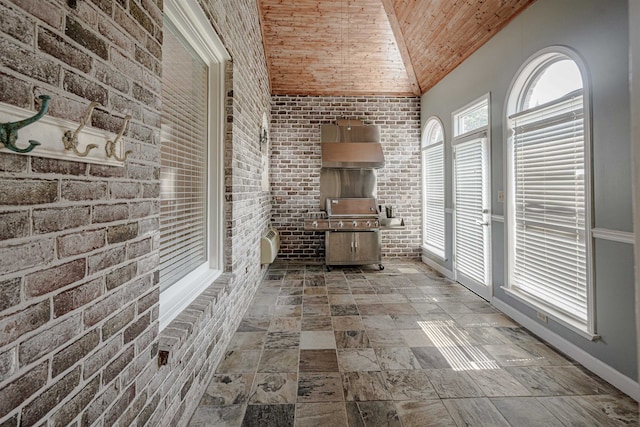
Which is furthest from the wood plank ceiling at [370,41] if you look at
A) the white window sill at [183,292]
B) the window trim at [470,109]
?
the white window sill at [183,292]

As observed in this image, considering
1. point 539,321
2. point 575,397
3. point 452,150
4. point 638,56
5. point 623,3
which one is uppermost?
point 623,3

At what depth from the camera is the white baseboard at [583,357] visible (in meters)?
1.86

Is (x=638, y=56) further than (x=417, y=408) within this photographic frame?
No

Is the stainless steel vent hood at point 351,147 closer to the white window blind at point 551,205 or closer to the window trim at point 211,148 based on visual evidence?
the white window blind at point 551,205

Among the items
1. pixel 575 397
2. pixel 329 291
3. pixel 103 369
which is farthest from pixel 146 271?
pixel 329 291

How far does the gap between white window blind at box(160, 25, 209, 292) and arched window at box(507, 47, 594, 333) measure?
2.83m

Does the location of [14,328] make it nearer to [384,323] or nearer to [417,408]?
[417,408]

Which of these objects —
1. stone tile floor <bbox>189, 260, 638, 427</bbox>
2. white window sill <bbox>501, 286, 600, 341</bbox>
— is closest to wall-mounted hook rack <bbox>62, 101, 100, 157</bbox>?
stone tile floor <bbox>189, 260, 638, 427</bbox>

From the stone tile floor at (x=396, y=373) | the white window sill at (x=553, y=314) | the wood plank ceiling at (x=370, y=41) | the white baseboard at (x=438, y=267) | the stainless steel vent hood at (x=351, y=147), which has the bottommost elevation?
the stone tile floor at (x=396, y=373)

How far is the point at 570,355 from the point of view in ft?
7.48

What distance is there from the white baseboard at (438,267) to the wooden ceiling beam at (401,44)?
3015 millimetres

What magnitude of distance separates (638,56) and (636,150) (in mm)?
240

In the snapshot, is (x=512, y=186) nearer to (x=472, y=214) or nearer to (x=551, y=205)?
(x=551, y=205)

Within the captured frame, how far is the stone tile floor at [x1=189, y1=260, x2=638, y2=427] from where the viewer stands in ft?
5.57
